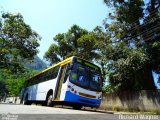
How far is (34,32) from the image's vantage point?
32.5m

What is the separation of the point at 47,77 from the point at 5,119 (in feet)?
46.4

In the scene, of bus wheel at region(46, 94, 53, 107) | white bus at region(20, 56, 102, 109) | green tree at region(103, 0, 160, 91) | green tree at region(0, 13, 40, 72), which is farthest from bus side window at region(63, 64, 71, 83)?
green tree at region(0, 13, 40, 72)

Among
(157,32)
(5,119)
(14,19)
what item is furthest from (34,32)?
(5,119)

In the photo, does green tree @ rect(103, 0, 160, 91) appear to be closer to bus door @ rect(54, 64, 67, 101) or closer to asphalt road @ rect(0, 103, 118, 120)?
bus door @ rect(54, 64, 67, 101)

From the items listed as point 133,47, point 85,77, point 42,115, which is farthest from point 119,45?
point 42,115

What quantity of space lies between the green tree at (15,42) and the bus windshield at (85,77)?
17.5 metres

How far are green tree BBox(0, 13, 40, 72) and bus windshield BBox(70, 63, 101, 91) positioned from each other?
17533mm

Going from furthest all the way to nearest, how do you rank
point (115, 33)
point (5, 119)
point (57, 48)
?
point (57, 48), point (115, 33), point (5, 119)

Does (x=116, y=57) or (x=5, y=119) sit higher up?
(x=116, y=57)

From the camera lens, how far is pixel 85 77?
594 inches

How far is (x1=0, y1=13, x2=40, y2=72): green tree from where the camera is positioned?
101 feet

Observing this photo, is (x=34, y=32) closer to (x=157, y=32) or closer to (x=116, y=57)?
(x=116, y=57)

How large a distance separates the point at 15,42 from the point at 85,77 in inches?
746

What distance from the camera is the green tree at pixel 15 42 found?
3093 cm
